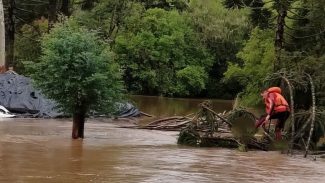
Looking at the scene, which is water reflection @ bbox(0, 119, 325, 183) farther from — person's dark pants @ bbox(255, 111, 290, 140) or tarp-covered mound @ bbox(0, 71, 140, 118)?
tarp-covered mound @ bbox(0, 71, 140, 118)

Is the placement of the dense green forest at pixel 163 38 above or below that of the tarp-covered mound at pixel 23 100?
above

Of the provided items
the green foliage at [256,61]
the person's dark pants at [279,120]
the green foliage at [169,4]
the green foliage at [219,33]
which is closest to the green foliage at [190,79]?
the green foliage at [219,33]

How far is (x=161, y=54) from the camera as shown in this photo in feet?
197

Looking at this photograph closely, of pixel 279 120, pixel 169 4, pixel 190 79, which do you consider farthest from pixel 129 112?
pixel 169 4

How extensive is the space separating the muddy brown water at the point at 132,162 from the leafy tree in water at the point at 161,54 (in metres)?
40.4

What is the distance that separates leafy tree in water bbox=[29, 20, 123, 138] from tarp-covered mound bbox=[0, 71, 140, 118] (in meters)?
9.14

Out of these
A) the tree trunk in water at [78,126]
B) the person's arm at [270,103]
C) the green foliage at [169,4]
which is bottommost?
the tree trunk in water at [78,126]

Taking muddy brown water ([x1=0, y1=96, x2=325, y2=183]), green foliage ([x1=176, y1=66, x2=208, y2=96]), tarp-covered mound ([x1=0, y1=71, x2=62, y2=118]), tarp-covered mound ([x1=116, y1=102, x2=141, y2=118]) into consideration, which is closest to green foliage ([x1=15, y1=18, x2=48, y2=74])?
green foliage ([x1=176, y1=66, x2=208, y2=96])

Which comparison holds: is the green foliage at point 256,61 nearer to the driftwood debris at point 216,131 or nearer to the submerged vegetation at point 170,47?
the submerged vegetation at point 170,47

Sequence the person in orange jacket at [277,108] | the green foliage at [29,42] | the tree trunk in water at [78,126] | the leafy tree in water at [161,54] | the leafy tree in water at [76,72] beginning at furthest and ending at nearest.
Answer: the leafy tree in water at [161,54], the green foliage at [29,42], the tree trunk in water at [78,126], the person in orange jacket at [277,108], the leafy tree in water at [76,72]

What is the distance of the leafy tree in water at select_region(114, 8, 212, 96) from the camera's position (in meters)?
58.3

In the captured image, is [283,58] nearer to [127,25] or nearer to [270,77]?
[270,77]

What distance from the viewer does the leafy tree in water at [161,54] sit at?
58281 mm

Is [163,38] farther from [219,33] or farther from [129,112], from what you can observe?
[129,112]
